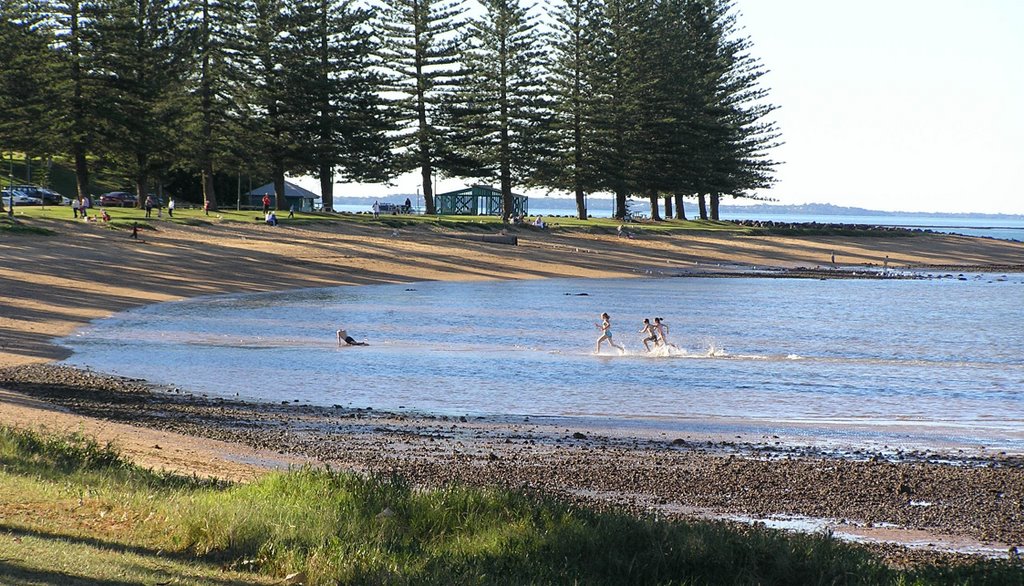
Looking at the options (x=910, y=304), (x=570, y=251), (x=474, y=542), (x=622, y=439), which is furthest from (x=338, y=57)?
(x=474, y=542)

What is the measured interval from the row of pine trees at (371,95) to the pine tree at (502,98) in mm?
100

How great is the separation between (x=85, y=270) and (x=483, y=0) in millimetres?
35994

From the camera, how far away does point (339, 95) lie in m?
59.3

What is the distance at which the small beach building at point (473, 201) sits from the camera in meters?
73.4

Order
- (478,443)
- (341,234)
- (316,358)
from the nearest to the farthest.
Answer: (478,443) < (316,358) < (341,234)

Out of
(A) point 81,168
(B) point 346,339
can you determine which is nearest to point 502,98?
(A) point 81,168

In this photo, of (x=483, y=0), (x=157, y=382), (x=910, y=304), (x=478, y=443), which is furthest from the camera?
(x=483, y=0)

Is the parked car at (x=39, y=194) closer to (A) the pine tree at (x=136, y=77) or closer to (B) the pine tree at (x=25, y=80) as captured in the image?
(A) the pine tree at (x=136, y=77)

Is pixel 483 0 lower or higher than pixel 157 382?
higher

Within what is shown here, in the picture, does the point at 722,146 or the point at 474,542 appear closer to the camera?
the point at 474,542

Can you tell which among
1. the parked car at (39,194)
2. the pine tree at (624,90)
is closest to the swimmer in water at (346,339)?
the parked car at (39,194)

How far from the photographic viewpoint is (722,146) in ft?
242

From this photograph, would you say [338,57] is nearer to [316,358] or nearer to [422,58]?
[422,58]

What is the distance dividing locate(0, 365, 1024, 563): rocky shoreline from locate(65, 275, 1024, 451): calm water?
1.52m
